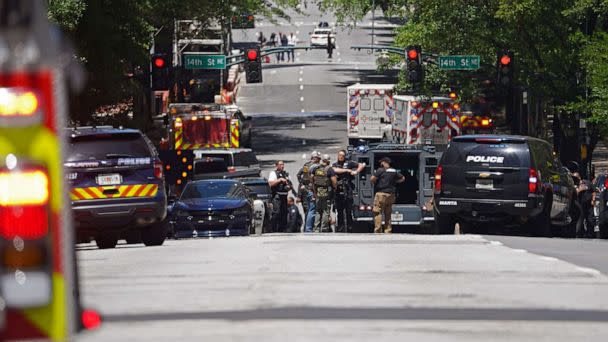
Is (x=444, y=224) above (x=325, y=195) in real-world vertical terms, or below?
below

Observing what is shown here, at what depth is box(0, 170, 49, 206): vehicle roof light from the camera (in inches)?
167

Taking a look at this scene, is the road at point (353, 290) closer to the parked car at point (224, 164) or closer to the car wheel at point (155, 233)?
the car wheel at point (155, 233)

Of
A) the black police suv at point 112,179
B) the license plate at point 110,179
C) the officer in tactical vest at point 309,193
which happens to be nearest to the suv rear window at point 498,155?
the officer in tactical vest at point 309,193

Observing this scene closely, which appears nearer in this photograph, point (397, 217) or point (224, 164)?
point (397, 217)

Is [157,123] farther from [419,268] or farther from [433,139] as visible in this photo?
[419,268]

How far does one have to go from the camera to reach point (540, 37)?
135ft

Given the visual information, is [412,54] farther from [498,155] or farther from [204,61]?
[498,155]

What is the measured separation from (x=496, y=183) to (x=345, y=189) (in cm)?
663

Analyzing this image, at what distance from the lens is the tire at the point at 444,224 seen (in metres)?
24.2

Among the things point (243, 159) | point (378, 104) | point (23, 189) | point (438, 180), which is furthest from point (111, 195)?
point (378, 104)

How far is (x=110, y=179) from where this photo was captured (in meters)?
A: 19.4

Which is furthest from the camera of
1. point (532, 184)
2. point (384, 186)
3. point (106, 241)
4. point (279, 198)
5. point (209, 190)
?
point (279, 198)

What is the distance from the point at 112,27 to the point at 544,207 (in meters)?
17.3

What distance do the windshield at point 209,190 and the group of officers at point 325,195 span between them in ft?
6.43
